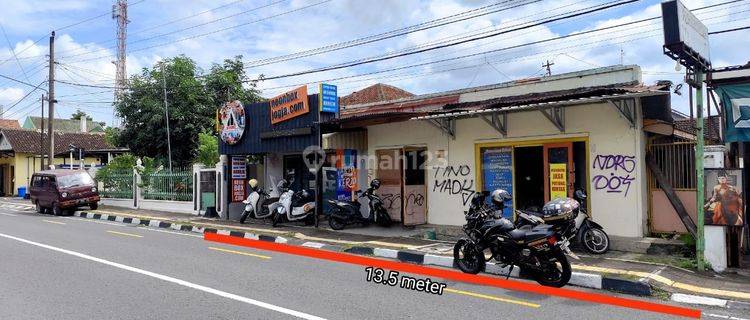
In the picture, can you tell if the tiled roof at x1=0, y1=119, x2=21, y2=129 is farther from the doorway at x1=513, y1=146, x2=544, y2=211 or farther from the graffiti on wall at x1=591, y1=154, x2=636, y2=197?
the graffiti on wall at x1=591, y1=154, x2=636, y2=197

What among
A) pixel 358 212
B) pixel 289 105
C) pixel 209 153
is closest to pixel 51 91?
pixel 209 153

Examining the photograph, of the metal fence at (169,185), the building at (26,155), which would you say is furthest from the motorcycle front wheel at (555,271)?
the building at (26,155)

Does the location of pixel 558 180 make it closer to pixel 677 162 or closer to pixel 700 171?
pixel 677 162

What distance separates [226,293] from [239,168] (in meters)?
11.5

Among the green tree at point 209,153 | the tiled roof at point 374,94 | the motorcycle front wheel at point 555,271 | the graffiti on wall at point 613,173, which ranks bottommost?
the motorcycle front wheel at point 555,271

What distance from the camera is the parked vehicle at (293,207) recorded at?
15.0m

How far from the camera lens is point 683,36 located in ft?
25.3

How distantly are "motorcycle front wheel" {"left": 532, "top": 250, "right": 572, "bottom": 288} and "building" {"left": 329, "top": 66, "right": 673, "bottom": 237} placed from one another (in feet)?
10.8

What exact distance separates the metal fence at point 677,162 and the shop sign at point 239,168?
12492 millimetres

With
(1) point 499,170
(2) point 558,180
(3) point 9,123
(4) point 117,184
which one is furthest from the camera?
(3) point 9,123

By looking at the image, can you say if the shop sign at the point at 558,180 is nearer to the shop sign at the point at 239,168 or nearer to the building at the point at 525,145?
the building at the point at 525,145

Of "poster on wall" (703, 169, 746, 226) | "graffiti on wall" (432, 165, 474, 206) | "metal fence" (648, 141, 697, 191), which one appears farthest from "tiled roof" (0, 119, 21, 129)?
"poster on wall" (703, 169, 746, 226)

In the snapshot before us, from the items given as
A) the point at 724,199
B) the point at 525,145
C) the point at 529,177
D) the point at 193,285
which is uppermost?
the point at 525,145

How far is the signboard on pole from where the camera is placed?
7.68m
